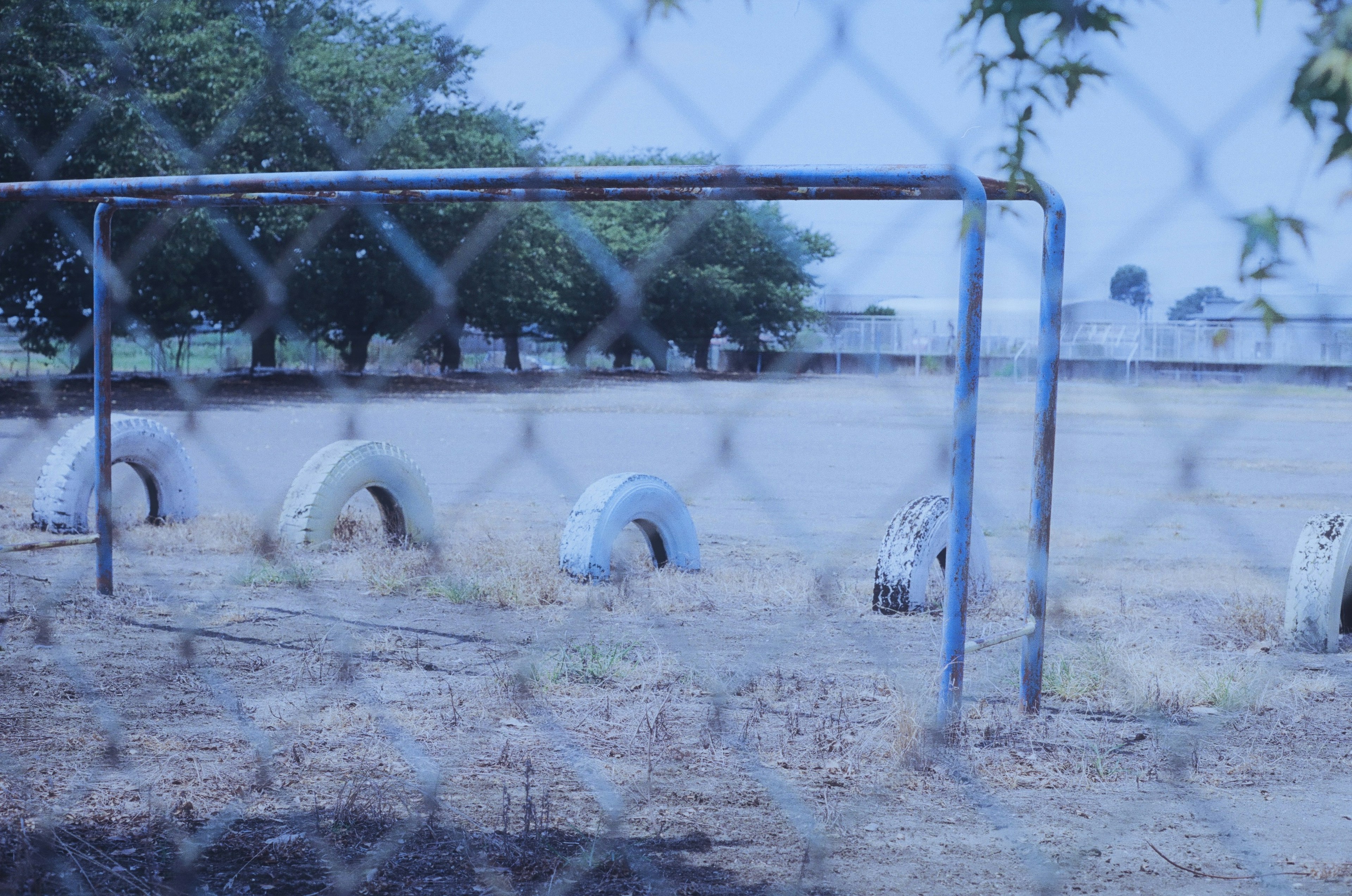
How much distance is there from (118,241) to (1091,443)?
12.0 metres

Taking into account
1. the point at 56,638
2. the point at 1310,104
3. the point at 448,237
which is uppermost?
the point at 448,237

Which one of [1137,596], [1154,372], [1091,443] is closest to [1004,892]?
[1137,596]

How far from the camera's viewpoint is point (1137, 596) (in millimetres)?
5043

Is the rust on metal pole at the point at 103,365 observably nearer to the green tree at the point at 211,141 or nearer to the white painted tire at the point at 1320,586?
Answer: the green tree at the point at 211,141

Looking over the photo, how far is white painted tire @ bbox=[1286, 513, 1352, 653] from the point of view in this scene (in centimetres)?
399

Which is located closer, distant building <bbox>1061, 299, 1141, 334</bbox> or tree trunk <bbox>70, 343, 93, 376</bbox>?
distant building <bbox>1061, 299, 1141, 334</bbox>

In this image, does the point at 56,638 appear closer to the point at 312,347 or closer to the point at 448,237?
the point at 448,237

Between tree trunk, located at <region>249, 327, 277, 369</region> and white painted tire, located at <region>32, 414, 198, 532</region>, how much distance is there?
10592mm

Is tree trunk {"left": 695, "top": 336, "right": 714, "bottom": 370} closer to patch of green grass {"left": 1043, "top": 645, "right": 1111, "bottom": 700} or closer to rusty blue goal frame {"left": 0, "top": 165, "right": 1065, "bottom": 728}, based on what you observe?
patch of green grass {"left": 1043, "top": 645, "right": 1111, "bottom": 700}

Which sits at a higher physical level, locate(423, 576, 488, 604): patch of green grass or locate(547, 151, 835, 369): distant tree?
locate(547, 151, 835, 369): distant tree

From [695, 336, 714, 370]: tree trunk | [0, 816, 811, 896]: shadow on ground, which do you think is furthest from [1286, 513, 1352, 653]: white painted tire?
[695, 336, 714, 370]: tree trunk

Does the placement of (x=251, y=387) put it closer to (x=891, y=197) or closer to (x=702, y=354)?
(x=702, y=354)

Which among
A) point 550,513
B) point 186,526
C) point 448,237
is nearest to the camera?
point 186,526

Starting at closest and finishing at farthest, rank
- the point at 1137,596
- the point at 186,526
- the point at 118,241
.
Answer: the point at 1137,596 → the point at 186,526 → the point at 118,241
